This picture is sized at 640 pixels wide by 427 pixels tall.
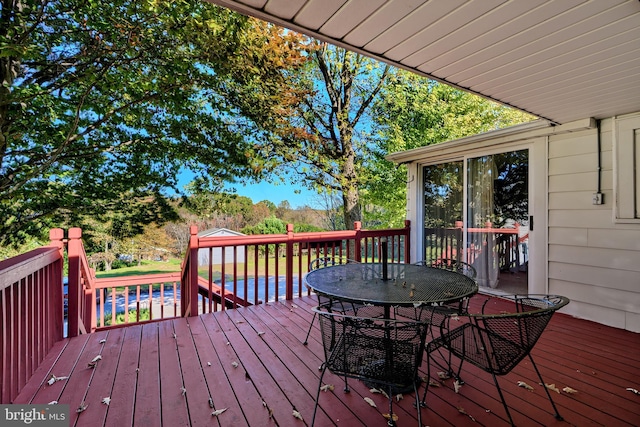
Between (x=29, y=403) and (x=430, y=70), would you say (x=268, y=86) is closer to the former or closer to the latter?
(x=430, y=70)

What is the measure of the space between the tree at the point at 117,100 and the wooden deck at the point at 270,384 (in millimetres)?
3990

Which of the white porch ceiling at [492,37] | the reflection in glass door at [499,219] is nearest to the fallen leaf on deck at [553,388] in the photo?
the reflection in glass door at [499,219]

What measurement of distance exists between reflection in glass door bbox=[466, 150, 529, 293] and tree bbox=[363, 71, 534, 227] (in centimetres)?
441

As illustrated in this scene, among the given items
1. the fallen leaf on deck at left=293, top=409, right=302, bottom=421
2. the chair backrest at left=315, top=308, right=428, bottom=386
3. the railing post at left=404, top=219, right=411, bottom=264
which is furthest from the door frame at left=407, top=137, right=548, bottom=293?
the fallen leaf on deck at left=293, top=409, right=302, bottom=421

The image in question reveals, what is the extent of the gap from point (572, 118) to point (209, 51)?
5.93 metres

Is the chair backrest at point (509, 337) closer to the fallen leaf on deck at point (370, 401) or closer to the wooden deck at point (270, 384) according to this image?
the wooden deck at point (270, 384)

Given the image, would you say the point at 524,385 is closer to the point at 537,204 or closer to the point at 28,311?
the point at 537,204

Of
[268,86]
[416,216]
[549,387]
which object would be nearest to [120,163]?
[268,86]

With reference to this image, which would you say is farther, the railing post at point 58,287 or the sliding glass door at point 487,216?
the sliding glass door at point 487,216

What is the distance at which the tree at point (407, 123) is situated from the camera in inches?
346

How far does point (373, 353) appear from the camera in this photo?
176 cm

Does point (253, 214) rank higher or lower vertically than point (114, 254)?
higher

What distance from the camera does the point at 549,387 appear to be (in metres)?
2.05

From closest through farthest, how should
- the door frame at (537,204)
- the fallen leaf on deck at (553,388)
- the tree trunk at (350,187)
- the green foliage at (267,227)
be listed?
1. the fallen leaf on deck at (553,388)
2. the door frame at (537,204)
3. the tree trunk at (350,187)
4. the green foliage at (267,227)
